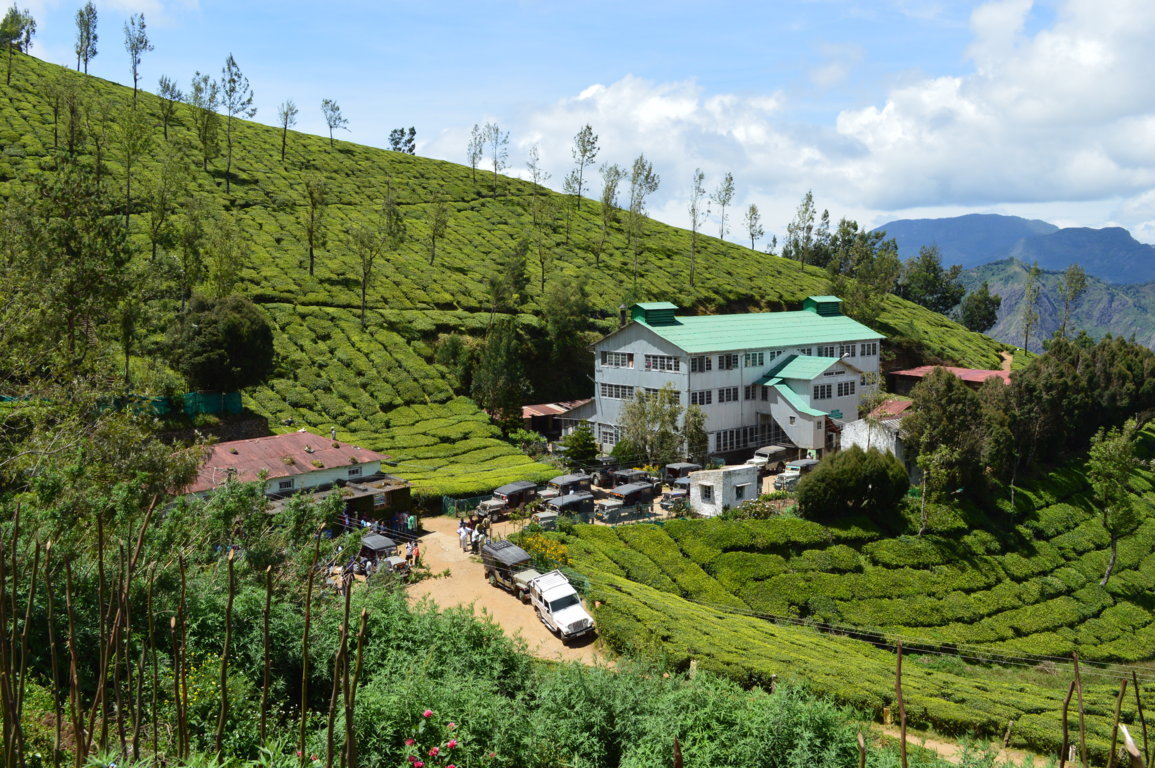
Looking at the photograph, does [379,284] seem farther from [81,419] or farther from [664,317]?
[81,419]

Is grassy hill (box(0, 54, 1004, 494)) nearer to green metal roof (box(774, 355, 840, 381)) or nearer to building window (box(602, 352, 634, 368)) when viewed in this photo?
building window (box(602, 352, 634, 368))

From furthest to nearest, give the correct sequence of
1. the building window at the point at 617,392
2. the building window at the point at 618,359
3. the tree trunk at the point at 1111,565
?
the building window at the point at 618,359 → the building window at the point at 617,392 → the tree trunk at the point at 1111,565

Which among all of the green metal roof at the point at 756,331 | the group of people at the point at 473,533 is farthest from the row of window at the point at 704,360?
the group of people at the point at 473,533

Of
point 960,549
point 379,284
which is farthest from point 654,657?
point 379,284

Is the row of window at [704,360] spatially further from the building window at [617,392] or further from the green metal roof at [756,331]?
the building window at [617,392]

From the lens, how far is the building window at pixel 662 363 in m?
54.0

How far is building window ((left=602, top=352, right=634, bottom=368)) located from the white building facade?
0.25ft

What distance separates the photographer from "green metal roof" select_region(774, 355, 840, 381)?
179 ft

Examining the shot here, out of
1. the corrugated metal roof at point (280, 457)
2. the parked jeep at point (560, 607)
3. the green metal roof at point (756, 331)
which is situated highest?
the green metal roof at point (756, 331)

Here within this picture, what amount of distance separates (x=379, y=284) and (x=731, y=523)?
169 ft

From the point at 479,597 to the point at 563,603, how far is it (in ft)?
12.1

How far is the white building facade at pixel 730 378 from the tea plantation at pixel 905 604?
12880mm

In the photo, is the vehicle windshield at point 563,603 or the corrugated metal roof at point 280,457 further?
the corrugated metal roof at point 280,457

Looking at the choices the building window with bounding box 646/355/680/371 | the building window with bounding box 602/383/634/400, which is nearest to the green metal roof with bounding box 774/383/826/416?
the building window with bounding box 646/355/680/371
